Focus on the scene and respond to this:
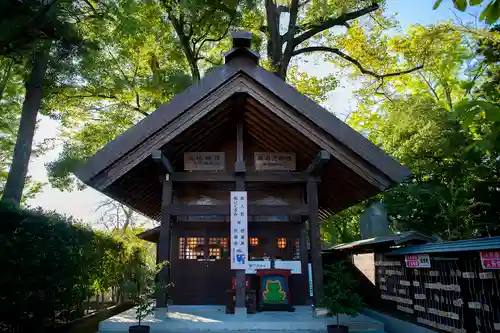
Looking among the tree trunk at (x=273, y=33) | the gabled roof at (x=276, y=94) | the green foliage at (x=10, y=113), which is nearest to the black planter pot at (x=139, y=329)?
the gabled roof at (x=276, y=94)

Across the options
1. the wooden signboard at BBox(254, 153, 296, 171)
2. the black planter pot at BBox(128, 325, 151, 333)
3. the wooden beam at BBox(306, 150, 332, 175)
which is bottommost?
the black planter pot at BBox(128, 325, 151, 333)

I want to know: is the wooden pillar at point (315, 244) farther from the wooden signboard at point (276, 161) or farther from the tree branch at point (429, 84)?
the tree branch at point (429, 84)

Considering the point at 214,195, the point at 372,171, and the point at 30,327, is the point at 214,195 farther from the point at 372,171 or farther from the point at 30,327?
the point at 30,327

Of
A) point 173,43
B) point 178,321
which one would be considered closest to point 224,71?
point 178,321

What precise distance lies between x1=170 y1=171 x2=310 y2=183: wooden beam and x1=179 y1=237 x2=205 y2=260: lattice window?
261 centimetres

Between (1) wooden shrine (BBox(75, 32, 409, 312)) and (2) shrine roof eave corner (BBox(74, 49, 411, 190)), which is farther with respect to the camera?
(1) wooden shrine (BBox(75, 32, 409, 312))

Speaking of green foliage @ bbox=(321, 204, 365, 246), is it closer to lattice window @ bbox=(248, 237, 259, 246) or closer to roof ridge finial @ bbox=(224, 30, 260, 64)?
lattice window @ bbox=(248, 237, 259, 246)

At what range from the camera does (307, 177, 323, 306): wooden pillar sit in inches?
264

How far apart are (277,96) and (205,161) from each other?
2.70m

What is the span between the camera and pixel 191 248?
31.5 feet

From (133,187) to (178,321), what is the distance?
3449mm

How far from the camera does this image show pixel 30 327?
219 inches

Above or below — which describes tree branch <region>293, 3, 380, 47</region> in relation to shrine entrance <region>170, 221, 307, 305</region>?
→ above

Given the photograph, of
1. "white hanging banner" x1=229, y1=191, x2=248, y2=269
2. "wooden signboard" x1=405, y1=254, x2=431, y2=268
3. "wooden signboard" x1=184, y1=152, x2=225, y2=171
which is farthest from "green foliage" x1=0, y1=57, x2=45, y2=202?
"wooden signboard" x1=405, y1=254, x2=431, y2=268
